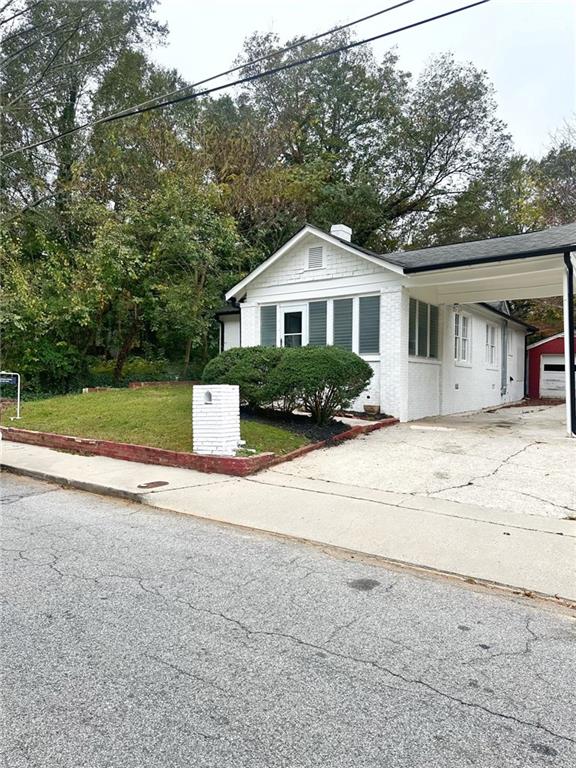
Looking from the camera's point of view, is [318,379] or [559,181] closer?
[318,379]

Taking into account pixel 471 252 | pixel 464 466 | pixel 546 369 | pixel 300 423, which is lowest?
pixel 464 466

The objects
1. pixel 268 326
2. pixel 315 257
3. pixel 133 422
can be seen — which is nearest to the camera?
pixel 133 422

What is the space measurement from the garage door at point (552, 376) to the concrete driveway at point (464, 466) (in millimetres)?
12379

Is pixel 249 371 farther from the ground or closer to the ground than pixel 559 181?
closer to the ground

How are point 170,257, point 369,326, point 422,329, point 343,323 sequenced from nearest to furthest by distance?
1. point 369,326
2. point 343,323
3. point 422,329
4. point 170,257

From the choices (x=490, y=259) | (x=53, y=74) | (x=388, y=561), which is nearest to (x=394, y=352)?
(x=490, y=259)

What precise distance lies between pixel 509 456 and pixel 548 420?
5.82 meters

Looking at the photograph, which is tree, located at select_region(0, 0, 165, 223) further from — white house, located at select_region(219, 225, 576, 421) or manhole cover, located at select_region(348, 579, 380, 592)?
manhole cover, located at select_region(348, 579, 380, 592)

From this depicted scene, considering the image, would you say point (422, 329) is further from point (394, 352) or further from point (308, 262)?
point (308, 262)

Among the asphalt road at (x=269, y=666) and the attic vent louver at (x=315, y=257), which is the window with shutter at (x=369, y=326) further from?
the asphalt road at (x=269, y=666)

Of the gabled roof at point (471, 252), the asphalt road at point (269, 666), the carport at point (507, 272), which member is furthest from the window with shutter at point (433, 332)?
the asphalt road at point (269, 666)

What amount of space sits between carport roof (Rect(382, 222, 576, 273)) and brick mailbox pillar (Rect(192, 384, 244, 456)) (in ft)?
19.3

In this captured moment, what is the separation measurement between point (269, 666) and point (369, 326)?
418 inches

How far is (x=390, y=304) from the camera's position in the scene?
1233cm
